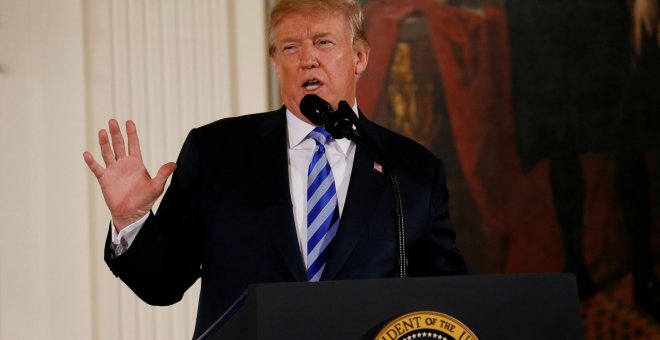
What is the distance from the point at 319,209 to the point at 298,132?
286 millimetres

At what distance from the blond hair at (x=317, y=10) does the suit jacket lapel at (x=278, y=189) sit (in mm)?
250

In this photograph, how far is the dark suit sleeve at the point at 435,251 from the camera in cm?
270

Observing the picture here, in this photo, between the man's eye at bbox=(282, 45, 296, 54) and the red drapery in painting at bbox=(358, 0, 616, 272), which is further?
the red drapery in painting at bbox=(358, 0, 616, 272)

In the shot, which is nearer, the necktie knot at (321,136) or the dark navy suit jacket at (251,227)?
the dark navy suit jacket at (251,227)

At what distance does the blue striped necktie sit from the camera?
2.54 metres

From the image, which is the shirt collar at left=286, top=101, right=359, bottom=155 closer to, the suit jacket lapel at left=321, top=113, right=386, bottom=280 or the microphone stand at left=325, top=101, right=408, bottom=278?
the suit jacket lapel at left=321, top=113, right=386, bottom=280

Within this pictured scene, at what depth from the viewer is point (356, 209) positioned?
8.49ft

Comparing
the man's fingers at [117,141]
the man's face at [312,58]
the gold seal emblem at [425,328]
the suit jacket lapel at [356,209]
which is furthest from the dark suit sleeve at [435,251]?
the gold seal emblem at [425,328]

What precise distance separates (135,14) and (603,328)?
2.54 metres

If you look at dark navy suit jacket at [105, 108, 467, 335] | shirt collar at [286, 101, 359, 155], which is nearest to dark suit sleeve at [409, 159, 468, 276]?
dark navy suit jacket at [105, 108, 467, 335]

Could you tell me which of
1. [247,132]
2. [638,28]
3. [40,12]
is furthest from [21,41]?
[638,28]

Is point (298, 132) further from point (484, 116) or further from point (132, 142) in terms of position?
point (484, 116)

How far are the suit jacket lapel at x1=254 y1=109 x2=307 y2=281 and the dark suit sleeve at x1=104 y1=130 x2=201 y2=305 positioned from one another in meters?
0.19

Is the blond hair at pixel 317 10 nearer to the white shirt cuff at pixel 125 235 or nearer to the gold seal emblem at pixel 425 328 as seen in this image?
the white shirt cuff at pixel 125 235
